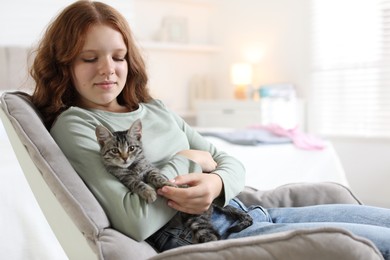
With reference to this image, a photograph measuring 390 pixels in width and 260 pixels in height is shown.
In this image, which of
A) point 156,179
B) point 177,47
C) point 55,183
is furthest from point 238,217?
point 177,47

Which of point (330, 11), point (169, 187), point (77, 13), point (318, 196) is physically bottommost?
point (318, 196)

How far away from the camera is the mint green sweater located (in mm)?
1021

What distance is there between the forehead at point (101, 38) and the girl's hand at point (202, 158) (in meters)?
0.34

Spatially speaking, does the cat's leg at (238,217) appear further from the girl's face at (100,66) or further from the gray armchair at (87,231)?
the girl's face at (100,66)

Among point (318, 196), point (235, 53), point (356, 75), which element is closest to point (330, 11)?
point (356, 75)

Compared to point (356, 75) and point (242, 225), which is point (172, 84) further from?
point (242, 225)

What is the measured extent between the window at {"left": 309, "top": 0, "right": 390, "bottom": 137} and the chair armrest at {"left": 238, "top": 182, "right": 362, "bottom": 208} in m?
2.74

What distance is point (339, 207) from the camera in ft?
4.14

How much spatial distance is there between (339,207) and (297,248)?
449 millimetres

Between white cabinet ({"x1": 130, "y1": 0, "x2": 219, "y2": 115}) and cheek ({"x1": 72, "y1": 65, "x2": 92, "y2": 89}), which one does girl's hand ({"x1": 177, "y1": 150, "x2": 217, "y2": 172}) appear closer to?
cheek ({"x1": 72, "y1": 65, "x2": 92, "y2": 89})

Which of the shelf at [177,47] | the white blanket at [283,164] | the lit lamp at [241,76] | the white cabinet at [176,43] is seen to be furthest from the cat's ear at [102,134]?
the lit lamp at [241,76]

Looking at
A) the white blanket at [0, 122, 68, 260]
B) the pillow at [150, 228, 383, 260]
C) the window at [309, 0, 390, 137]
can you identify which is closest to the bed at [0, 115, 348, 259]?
the white blanket at [0, 122, 68, 260]

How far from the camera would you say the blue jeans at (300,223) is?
1.03 m

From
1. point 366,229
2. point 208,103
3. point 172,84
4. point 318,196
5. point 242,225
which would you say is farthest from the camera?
point 172,84
